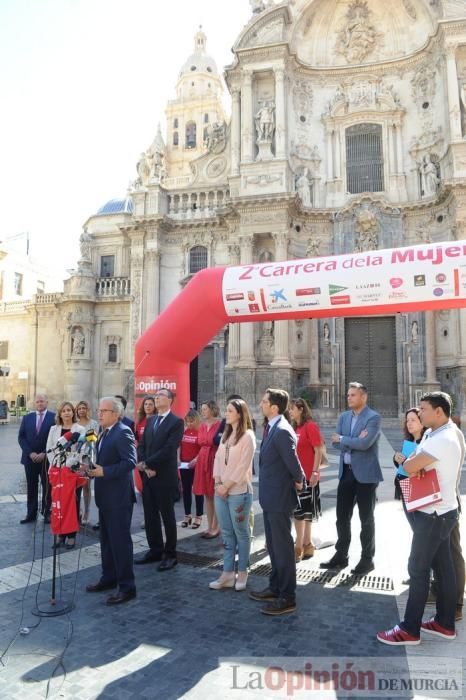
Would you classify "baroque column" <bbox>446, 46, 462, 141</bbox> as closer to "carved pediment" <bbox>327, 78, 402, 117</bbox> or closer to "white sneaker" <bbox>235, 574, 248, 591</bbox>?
"carved pediment" <bbox>327, 78, 402, 117</bbox>

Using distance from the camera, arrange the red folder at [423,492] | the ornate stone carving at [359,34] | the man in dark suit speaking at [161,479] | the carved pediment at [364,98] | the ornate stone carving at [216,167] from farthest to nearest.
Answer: the ornate stone carving at [216,167]
the ornate stone carving at [359,34]
the carved pediment at [364,98]
the man in dark suit speaking at [161,479]
the red folder at [423,492]

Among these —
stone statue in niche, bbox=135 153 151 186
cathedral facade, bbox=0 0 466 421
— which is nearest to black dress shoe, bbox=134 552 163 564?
cathedral facade, bbox=0 0 466 421

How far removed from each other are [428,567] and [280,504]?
1381 millimetres

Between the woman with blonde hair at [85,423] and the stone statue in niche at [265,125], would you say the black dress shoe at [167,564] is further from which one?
the stone statue in niche at [265,125]

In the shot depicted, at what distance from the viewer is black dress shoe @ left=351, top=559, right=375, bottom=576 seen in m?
5.52

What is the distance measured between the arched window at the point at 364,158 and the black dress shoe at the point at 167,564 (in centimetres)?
2416

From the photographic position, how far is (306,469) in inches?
248

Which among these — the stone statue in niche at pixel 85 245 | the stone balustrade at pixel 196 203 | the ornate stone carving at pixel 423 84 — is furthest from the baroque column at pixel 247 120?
the stone statue in niche at pixel 85 245

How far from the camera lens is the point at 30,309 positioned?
102ft

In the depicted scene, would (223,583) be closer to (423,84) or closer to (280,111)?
(280,111)

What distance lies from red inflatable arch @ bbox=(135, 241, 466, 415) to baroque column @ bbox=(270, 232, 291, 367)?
42.2 feet

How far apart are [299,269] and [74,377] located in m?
21.9

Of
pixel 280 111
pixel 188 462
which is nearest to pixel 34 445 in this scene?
pixel 188 462

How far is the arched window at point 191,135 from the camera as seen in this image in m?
55.2
